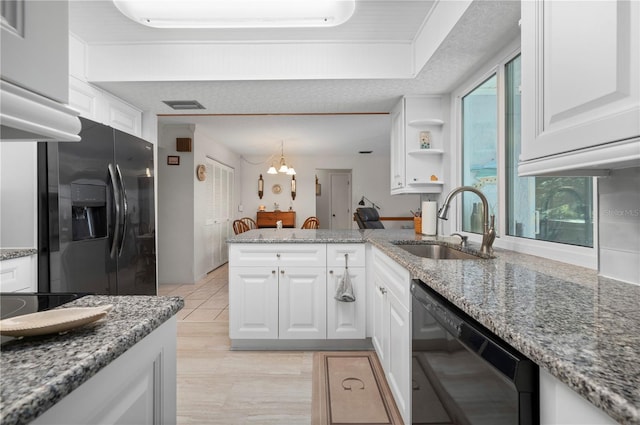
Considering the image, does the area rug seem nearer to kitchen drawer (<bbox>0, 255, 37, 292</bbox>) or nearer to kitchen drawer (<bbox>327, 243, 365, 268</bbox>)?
kitchen drawer (<bbox>327, 243, 365, 268</bbox>)

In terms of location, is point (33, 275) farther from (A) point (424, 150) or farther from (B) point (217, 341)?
(A) point (424, 150)

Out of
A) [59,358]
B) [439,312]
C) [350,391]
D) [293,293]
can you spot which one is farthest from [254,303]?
[59,358]

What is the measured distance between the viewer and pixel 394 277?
188 centimetres

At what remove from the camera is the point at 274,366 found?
94.9 inches

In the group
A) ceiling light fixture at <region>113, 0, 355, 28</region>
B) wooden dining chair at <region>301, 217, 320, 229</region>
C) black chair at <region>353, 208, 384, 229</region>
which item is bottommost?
wooden dining chair at <region>301, 217, 320, 229</region>

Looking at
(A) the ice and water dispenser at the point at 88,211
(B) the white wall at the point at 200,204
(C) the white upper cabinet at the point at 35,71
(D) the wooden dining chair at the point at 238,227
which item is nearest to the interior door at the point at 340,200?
(D) the wooden dining chair at the point at 238,227

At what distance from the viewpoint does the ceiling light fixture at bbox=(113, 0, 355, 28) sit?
2.02 metres

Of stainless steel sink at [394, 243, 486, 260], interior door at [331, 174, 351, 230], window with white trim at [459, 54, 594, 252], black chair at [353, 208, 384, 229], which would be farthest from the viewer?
interior door at [331, 174, 351, 230]

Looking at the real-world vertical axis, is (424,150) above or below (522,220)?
above

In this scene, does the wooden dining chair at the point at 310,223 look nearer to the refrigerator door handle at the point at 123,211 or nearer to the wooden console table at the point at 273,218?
the wooden console table at the point at 273,218

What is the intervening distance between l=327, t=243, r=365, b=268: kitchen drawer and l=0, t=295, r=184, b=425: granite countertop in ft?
6.38

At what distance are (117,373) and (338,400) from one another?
1.70m

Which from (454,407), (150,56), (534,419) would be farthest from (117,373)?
(150,56)

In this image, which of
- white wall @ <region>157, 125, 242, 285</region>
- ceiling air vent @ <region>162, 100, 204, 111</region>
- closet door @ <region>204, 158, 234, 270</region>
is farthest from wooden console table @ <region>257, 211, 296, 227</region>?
ceiling air vent @ <region>162, 100, 204, 111</region>
